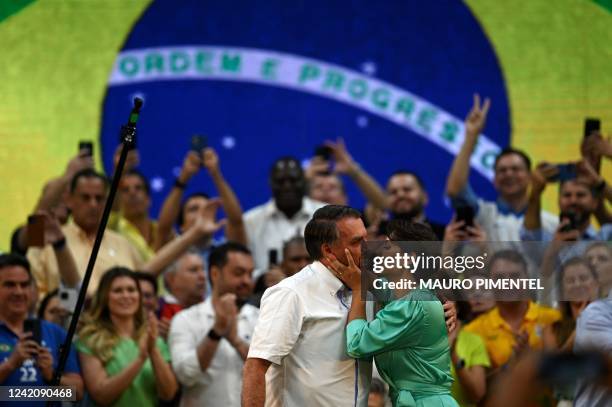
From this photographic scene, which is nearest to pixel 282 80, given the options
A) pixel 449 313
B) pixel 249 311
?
pixel 249 311

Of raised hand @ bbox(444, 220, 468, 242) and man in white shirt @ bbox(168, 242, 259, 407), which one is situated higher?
raised hand @ bbox(444, 220, 468, 242)

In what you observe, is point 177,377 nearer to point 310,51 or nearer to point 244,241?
point 244,241

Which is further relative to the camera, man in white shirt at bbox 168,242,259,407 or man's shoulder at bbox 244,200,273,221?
man's shoulder at bbox 244,200,273,221

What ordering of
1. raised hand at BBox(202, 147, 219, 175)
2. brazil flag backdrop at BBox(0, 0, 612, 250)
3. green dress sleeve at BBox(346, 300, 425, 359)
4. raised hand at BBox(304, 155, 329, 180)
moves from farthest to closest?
brazil flag backdrop at BBox(0, 0, 612, 250), raised hand at BBox(304, 155, 329, 180), raised hand at BBox(202, 147, 219, 175), green dress sleeve at BBox(346, 300, 425, 359)

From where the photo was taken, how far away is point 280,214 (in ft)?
25.7

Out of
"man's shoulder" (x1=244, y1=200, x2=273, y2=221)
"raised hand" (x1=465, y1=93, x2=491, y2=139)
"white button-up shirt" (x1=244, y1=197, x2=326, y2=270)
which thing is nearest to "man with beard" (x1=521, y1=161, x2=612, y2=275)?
"raised hand" (x1=465, y1=93, x2=491, y2=139)

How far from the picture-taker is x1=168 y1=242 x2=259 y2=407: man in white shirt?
616 centimetres

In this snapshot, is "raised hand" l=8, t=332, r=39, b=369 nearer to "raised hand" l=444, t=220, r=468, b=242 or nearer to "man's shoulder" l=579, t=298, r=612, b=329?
"raised hand" l=444, t=220, r=468, b=242

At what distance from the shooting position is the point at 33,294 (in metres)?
6.51

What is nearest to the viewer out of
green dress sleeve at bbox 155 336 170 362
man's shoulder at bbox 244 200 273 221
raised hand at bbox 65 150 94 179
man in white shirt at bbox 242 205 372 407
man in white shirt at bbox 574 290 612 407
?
man in white shirt at bbox 242 205 372 407

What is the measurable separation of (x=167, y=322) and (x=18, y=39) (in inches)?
115

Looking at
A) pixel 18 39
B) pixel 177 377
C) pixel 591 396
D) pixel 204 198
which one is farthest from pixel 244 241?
pixel 591 396

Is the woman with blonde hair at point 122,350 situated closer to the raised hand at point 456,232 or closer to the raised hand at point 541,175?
the raised hand at point 456,232

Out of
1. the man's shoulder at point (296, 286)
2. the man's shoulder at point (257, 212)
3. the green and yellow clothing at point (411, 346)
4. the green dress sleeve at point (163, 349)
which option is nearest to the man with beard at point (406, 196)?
the man's shoulder at point (257, 212)
